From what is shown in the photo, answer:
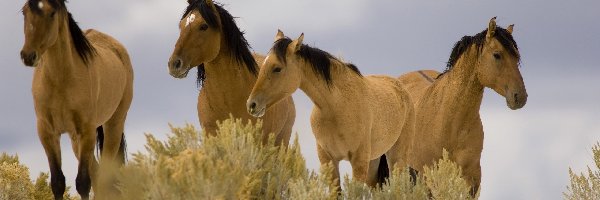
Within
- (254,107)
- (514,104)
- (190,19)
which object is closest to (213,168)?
(254,107)

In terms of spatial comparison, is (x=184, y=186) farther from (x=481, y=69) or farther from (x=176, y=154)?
(x=481, y=69)

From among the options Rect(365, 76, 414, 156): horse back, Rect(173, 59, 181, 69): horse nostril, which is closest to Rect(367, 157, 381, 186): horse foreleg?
Rect(365, 76, 414, 156): horse back

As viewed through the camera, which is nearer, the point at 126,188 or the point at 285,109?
the point at 126,188

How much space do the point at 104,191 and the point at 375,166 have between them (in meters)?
3.23

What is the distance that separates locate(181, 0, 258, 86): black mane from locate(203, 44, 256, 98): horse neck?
0.08 metres

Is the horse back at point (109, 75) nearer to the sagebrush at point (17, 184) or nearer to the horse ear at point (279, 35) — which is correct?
the horse ear at point (279, 35)

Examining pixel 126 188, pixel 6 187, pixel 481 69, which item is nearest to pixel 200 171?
→ pixel 126 188

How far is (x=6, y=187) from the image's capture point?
13.1m

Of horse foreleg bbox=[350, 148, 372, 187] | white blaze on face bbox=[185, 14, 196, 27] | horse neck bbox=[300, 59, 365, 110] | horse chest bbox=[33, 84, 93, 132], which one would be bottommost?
horse foreleg bbox=[350, 148, 372, 187]

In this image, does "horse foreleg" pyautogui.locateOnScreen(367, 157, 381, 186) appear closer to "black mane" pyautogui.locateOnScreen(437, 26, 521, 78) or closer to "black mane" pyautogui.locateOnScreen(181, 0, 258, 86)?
"black mane" pyautogui.locateOnScreen(437, 26, 521, 78)

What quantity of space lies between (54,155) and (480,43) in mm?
4639

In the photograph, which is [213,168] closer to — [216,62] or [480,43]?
[216,62]

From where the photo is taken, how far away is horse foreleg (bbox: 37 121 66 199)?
880cm

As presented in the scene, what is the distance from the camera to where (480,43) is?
9.25 m
